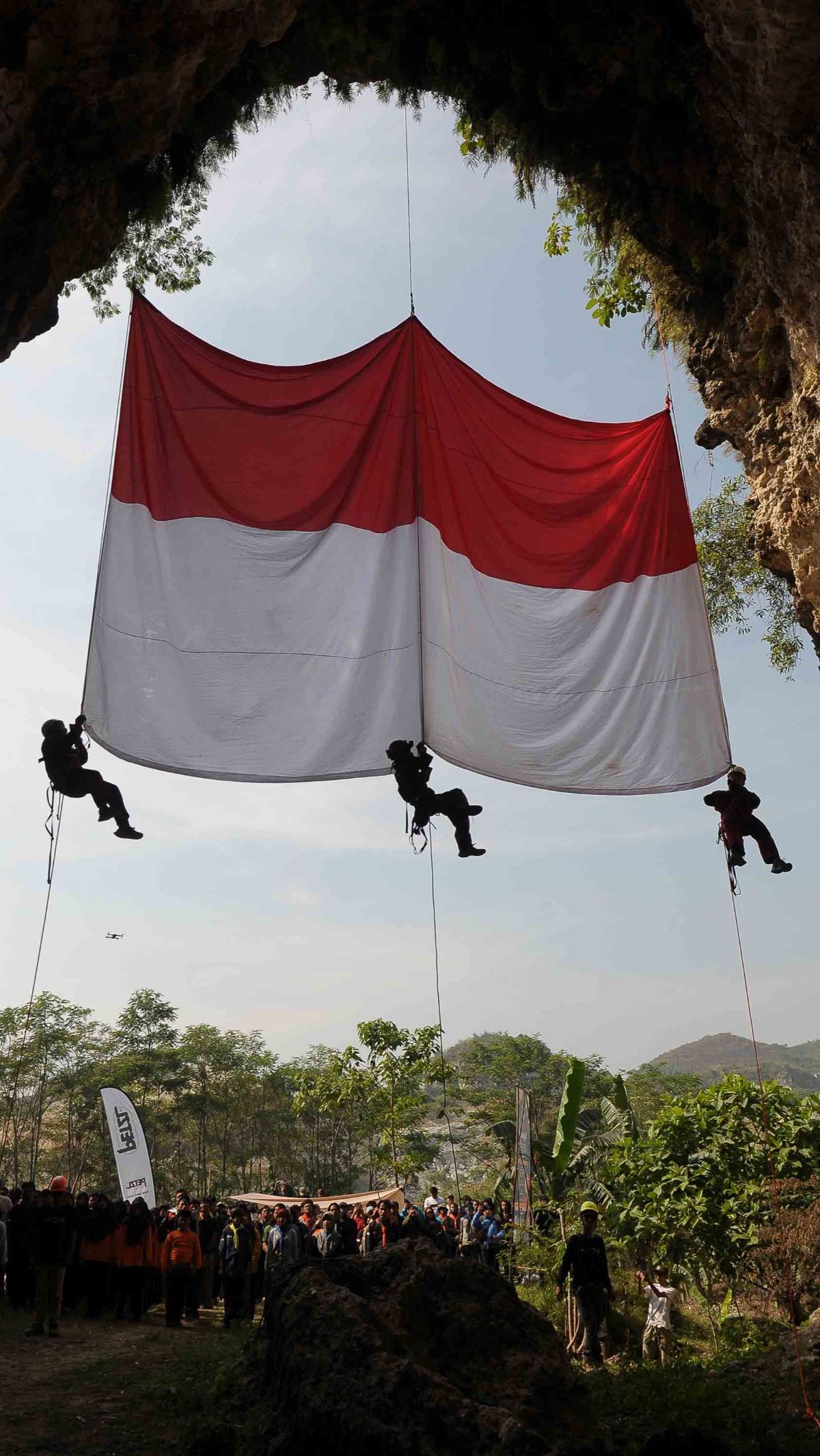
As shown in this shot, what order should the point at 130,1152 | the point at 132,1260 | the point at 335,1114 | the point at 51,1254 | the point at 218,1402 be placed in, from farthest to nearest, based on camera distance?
the point at 335,1114 < the point at 130,1152 < the point at 132,1260 < the point at 51,1254 < the point at 218,1402

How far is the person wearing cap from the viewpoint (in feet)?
33.6

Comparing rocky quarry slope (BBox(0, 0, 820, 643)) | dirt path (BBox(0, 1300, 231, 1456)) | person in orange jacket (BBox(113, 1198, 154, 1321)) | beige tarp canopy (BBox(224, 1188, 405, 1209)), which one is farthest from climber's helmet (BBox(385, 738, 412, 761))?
beige tarp canopy (BBox(224, 1188, 405, 1209))

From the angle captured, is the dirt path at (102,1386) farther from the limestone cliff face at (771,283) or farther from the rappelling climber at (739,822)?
the limestone cliff face at (771,283)

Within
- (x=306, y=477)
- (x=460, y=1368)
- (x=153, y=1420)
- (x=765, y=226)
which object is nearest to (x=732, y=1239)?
(x=460, y=1368)

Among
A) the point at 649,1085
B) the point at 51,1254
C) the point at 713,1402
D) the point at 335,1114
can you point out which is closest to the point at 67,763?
the point at 51,1254

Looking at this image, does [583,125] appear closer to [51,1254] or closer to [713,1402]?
[713,1402]

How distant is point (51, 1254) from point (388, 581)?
7755 millimetres

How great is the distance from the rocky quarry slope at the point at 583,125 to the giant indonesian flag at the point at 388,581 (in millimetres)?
1591

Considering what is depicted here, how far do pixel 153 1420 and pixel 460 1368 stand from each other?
2.46 meters

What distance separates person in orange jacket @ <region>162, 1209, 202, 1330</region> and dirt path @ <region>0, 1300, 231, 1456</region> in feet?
1.51

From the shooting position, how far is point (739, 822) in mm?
8945

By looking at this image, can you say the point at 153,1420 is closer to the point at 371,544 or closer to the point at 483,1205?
the point at 371,544

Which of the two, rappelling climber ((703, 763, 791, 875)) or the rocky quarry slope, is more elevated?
the rocky quarry slope

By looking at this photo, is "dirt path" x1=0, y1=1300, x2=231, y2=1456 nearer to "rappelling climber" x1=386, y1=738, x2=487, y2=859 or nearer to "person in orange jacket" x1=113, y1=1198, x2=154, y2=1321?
"person in orange jacket" x1=113, y1=1198, x2=154, y2=1321
